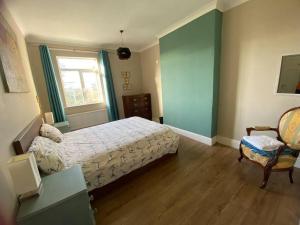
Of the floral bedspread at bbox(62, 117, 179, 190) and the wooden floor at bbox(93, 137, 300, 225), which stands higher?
the floral bedspread at bbox(62, 117, 179, 190)

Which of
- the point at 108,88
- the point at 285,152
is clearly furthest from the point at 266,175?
the point at 108,88

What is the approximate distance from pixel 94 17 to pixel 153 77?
8.08 ft

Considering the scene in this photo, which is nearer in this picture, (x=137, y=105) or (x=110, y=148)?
(x=110, y=148)

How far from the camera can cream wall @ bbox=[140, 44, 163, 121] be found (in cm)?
435

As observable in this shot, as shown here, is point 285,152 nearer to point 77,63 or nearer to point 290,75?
point 290,75

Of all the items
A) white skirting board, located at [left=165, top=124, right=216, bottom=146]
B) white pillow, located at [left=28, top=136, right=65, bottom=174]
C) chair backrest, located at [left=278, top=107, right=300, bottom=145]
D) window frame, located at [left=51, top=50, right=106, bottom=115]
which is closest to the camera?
white pillow, located at [left=28, top=136, right=65, bottom=174]

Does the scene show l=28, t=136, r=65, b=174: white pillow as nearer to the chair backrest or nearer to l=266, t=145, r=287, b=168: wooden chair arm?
l=266, t=145, r=287, b=168: wooden chair arm

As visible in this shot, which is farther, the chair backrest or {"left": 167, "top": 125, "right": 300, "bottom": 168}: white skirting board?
{"left": 167, "top": 125, "right": 300, "bottom": 168}: white skirting board

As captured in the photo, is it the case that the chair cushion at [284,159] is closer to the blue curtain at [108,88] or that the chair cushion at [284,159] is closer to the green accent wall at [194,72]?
the green accent wall at [194,72]

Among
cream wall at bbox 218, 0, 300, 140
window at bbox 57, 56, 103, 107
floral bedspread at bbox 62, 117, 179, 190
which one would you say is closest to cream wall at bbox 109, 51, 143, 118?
window at bbox 57, 56, 103, 107

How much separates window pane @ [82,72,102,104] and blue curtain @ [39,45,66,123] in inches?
31.0

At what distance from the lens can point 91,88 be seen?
430cm

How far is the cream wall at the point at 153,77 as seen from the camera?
435 centimetres

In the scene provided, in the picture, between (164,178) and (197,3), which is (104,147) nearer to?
(164,178)
